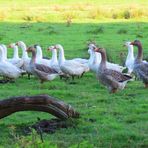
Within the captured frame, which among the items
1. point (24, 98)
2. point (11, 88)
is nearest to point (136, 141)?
point (24, 98)

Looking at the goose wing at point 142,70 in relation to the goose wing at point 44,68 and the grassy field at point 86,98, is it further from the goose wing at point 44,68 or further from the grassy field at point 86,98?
the goose wing at point 44,68

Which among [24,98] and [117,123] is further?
[117,123]

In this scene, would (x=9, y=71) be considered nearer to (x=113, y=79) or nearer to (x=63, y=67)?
(x=63, y=67)

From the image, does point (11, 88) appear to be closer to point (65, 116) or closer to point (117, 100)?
point (117, 100)

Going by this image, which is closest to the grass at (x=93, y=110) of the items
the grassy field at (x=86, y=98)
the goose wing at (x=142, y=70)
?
the grassy field at (x=86, y=98)

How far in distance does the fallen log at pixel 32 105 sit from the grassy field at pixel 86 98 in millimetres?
323

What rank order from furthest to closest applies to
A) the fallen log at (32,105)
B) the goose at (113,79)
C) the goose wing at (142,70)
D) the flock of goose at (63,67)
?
the flock of goose at (63,67)
the goose wing at (142,70)
the goose at (113,79)
the fallen log at (32,105)

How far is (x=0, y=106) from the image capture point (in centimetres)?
1059

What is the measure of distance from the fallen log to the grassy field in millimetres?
323

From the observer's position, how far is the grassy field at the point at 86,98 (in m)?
10.1

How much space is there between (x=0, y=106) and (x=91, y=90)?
17.1ft


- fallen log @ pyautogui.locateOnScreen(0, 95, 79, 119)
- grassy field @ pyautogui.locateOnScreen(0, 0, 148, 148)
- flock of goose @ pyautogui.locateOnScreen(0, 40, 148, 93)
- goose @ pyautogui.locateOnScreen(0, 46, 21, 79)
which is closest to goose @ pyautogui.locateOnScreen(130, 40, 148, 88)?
flock of goose @ pyautogui.locateOnScreen(0, 40, 148, 93)

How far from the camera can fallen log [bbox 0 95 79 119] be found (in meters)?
10.6

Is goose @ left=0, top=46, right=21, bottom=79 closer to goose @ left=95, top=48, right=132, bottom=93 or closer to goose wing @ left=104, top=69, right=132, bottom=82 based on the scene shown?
goose @ left=95, top=48, right=132, bottom=93
